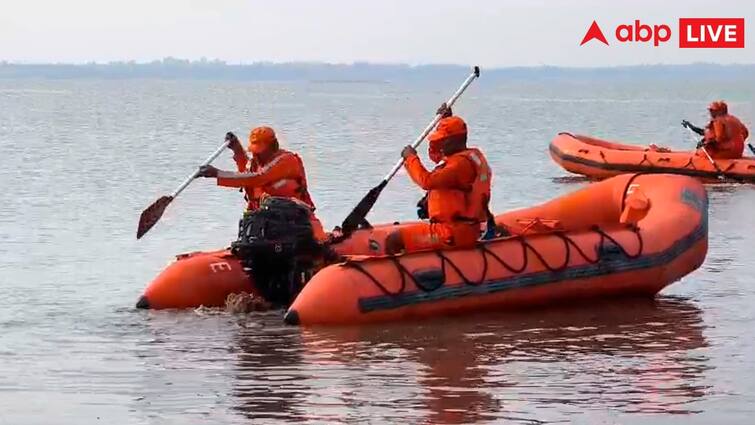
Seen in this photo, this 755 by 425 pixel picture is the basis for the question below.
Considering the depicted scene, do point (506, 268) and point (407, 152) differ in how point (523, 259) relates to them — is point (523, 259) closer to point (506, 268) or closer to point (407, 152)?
point (506, 268)

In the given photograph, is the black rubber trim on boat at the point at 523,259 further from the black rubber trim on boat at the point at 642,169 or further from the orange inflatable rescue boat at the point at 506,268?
the black rubber trim on boat at the point at 642,169

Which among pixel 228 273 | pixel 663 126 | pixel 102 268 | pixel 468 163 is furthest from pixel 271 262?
pixel 663 126

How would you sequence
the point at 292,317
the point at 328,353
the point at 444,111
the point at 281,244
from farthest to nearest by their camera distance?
the point at 444,111, the point at 281,244, the point at 292,317, the point at 328,353

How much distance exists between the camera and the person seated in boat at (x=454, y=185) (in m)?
10.8

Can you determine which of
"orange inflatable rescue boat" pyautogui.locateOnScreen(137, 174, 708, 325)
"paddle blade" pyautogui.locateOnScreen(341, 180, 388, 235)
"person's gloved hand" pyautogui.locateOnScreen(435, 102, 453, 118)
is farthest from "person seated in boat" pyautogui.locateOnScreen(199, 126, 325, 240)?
"person's gloved hand" pyautogui.locateOnScreen(435, 102, 453, 118)

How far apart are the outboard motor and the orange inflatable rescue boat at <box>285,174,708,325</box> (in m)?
0.44

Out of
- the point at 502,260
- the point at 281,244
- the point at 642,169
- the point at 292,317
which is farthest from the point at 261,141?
the point at 642,169

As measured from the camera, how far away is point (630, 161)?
2194 cm

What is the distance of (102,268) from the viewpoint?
1378 cm

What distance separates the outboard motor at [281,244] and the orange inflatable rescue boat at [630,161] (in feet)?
37.1

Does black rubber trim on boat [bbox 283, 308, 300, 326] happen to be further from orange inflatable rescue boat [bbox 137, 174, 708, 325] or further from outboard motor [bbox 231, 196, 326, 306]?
outboard motor [bbox 231, 196, 326, 306]

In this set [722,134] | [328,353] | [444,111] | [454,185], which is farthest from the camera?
[722,134]

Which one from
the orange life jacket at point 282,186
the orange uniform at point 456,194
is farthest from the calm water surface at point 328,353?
the orange life jacket at point 282,186

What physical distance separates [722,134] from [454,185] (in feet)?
36.2
